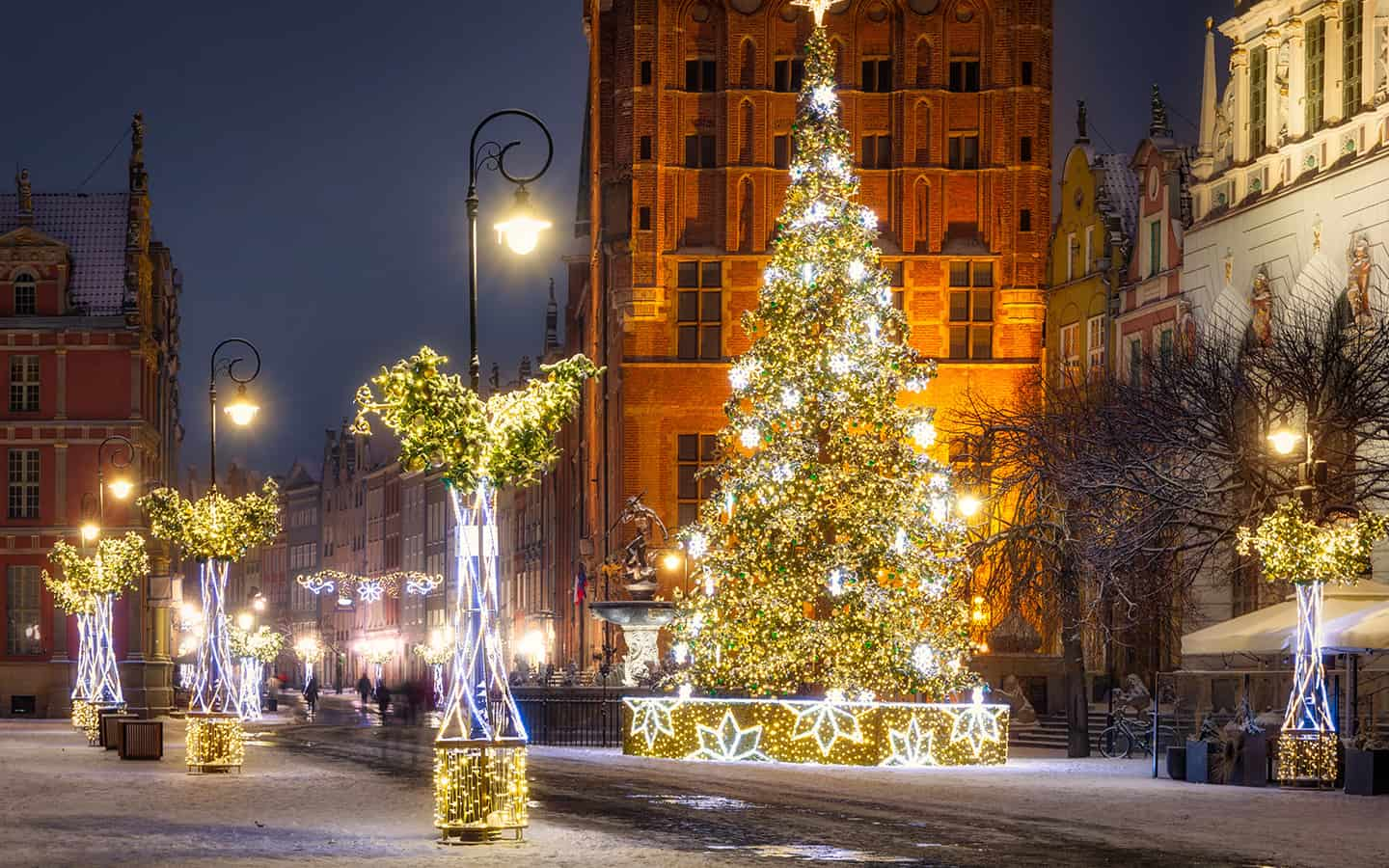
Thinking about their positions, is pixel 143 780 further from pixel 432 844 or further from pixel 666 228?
pixel 666 228

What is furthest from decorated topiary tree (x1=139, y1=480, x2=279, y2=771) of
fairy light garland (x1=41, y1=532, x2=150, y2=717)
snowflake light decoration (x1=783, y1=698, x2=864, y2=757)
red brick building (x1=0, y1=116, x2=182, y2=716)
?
red brick building (x1=0, y1=116, x2=182, y2=716)

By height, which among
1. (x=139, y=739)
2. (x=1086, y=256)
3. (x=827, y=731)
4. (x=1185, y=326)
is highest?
(x=1086, y=256)

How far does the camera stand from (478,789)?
1941cm

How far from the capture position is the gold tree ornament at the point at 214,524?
31.8 m

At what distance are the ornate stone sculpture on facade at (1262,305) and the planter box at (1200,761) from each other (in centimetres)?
1433

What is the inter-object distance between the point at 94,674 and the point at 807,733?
21.6 meters

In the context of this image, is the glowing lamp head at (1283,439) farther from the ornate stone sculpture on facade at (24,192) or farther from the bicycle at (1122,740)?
the ornate stone sculpture on facade at (24,192)

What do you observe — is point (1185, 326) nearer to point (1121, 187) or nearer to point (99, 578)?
point (1121, 187)

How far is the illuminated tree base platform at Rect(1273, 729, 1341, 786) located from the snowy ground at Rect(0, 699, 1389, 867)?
0.81 metres

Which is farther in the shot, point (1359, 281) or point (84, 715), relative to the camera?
point (84, 715)

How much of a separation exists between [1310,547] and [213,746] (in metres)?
13.7

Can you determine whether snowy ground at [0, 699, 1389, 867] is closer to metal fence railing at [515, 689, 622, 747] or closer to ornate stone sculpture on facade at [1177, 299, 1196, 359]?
metal fence railing at [515, 689, 622, 747]

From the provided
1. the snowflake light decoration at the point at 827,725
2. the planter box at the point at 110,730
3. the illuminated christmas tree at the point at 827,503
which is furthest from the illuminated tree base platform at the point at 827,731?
the planter box at the point at 110,730

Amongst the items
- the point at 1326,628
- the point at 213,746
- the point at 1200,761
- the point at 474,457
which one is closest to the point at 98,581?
the point at 213,746
